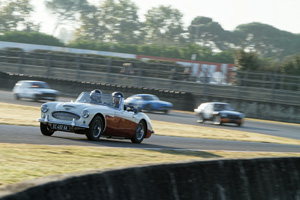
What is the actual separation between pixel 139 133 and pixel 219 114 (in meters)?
13.8

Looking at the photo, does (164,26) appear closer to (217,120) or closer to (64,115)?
(217,120)

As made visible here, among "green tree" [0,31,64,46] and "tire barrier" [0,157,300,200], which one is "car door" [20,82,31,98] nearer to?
"tire barrier" [0,157,300,200]

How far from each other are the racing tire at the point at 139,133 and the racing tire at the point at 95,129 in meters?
1.44

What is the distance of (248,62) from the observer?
47312 mm

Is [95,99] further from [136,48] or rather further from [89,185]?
[136,48]

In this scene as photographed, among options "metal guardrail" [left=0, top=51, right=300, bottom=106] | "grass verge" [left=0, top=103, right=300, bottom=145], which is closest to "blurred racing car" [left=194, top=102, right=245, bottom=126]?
"grass verge" [left=0, top=103, right=300, bottom=145]

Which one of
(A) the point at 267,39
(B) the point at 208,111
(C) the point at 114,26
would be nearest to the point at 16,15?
(C) the point at 114,26

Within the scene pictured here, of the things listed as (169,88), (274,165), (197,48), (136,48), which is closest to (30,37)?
(136,48)

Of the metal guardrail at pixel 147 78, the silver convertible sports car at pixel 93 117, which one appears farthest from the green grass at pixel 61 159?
the metal guardrail at pixel 147 78

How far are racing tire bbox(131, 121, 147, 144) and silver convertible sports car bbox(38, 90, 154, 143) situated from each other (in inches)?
2.4

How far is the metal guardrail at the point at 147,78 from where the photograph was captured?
34.4 metres

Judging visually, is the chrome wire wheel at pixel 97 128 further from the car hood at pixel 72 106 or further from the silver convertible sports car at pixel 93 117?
the car hood at pixel 72 106

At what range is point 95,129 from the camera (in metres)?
12.2

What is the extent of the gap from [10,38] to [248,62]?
36.2 m
